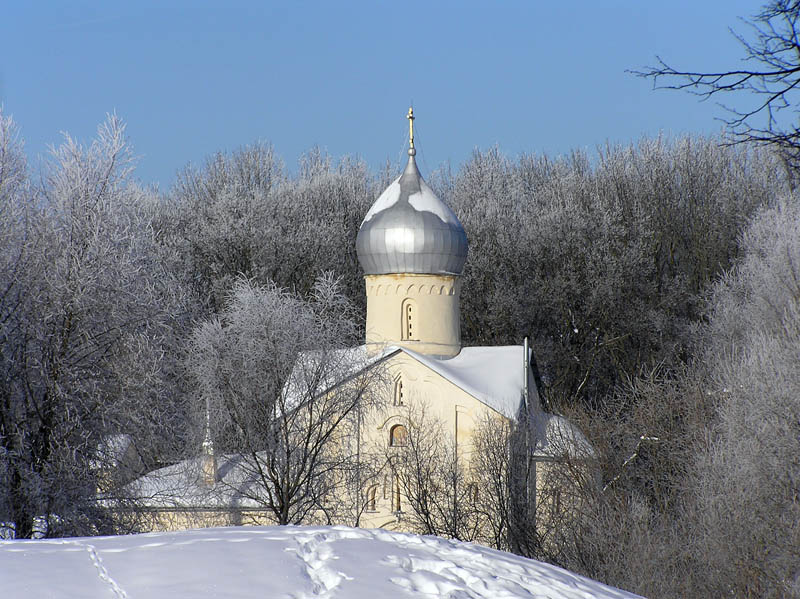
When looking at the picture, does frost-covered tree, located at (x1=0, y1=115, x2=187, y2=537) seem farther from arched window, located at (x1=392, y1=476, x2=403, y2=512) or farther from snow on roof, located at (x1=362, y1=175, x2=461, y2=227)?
snow on roof, located at (x1=362, y1=175, x2=461, y2=227)

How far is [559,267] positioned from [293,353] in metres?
11.3

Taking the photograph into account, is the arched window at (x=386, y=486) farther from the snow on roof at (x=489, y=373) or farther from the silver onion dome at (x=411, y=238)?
the silver onion dome at (x=411, y=238)

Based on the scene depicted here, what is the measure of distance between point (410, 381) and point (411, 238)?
3.20 meters

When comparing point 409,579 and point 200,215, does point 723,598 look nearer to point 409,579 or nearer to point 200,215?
point 409,579

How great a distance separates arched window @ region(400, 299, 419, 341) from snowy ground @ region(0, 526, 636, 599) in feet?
58.1

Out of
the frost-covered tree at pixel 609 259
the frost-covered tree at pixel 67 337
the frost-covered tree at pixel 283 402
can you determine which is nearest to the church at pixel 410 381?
the frost-covered tree at pixel 283 402

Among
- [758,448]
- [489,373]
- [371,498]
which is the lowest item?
[371,498]

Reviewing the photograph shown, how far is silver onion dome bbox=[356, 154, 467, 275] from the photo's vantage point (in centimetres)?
2219

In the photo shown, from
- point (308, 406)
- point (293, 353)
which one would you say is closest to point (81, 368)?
point (308, 406)

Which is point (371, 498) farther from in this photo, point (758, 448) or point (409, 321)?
point (758, 448)

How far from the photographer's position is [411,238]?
22188 millimetres

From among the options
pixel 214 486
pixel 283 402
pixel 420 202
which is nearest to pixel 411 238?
pixel 420 202

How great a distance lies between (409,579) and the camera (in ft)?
12.2

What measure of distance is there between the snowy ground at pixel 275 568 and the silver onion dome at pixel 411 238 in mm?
17953
